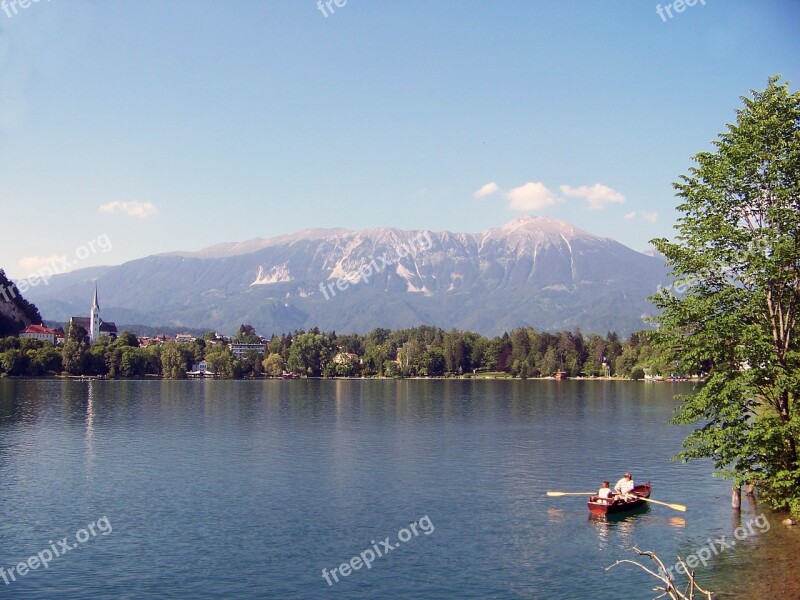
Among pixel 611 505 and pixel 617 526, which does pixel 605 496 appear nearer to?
pixel 611 505

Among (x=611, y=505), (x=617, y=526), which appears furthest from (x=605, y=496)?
(x=617, y=526)

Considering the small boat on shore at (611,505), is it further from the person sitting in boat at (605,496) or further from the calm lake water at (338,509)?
the calm lake water at (338,509)

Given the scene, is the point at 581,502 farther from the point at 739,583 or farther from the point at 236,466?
the point at 236,466

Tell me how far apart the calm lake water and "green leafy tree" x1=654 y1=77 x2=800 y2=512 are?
20.3 feet

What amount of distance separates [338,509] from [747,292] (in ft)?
88.6

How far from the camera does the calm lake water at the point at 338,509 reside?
34188 millimetres

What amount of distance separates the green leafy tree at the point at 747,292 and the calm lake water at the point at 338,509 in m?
6.18

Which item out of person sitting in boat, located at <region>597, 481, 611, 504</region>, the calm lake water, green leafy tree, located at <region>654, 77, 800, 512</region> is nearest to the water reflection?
the calm lake water

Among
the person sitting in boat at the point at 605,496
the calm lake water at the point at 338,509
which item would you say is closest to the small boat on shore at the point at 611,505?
the person sitting in boat at the point at 605,496

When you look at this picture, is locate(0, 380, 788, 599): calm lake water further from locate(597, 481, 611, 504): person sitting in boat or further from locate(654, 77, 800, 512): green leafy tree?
locate(654, 77, 800, 512): green leafy tree

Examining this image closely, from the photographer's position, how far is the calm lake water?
34.2 meters

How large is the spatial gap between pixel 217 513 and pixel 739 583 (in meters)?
29.1

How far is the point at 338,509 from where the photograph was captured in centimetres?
4722

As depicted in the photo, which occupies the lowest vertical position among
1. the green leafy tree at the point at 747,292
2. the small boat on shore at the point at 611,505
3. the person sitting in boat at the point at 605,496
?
the small boat on shore at the point at 611,505
